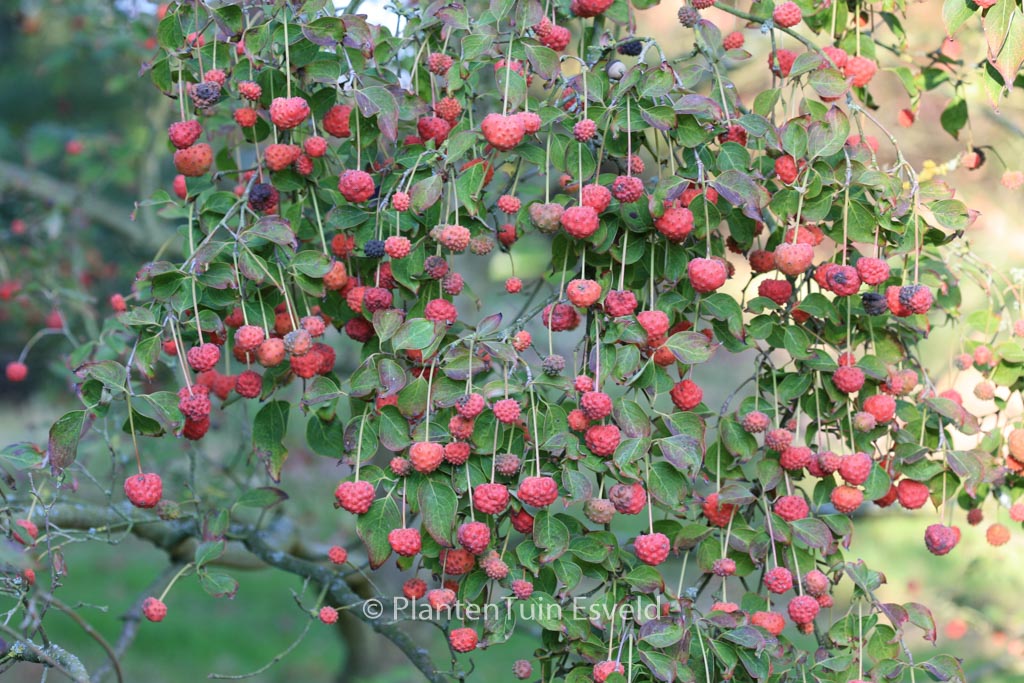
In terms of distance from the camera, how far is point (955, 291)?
1689 mm

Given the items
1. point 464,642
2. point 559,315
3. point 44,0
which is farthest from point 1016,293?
point 44,0

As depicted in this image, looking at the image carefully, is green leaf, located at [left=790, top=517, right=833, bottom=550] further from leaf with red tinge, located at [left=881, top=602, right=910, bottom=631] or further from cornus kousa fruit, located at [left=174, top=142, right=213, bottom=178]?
cornus kousa fruit, located at [left=174, top=142, right=213, bottom=178]

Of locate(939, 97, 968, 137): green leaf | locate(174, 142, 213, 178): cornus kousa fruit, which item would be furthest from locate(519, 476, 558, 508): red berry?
locate(939, 97, 968, 137): green leaf

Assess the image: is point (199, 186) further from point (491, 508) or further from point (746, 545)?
point (746, 545)

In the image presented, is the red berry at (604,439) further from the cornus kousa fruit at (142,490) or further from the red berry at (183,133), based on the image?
the red berry at (183,133)

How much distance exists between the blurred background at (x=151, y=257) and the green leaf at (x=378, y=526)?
303 millimetres

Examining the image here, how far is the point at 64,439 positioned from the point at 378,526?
1.45 feet

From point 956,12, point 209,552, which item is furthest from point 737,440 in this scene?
point 209,552

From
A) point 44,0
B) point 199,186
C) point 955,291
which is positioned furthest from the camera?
point 44,0

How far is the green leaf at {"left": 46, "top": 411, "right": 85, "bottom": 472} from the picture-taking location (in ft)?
4.22

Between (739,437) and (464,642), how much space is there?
507mm

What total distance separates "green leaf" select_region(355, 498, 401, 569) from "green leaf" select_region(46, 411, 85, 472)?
40cm

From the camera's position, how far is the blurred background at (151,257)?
3.23 m

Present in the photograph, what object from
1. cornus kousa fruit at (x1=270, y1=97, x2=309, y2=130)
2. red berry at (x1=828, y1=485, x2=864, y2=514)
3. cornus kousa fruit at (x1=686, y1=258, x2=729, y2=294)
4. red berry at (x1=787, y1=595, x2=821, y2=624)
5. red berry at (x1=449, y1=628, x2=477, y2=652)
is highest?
cornus kousa fruit at (x1=270, y1=97, x2=309, y2=130)
